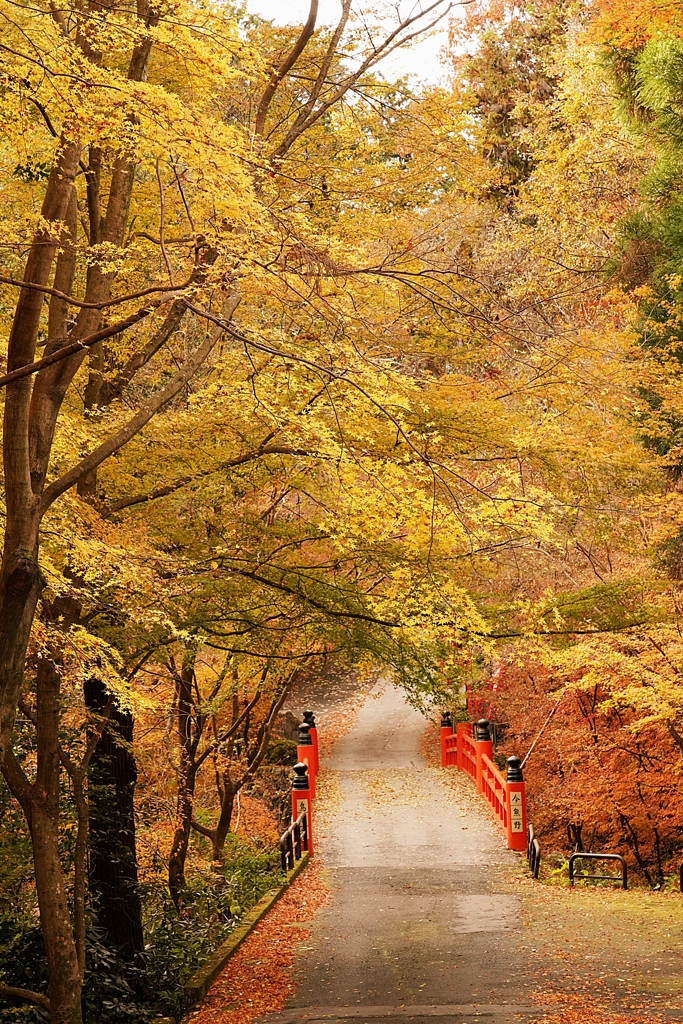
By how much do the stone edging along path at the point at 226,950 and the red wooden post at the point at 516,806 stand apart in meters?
3.47

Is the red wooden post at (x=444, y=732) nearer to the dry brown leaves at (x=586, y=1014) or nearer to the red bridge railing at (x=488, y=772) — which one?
the red bridge railing at (x=488, y=772)

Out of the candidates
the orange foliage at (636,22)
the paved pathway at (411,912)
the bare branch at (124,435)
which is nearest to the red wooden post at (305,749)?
the paved pathway at (411,912)

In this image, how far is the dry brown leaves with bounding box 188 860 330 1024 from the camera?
8.05 m

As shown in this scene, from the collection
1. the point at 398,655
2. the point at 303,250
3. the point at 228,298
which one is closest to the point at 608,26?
the point at 228,298

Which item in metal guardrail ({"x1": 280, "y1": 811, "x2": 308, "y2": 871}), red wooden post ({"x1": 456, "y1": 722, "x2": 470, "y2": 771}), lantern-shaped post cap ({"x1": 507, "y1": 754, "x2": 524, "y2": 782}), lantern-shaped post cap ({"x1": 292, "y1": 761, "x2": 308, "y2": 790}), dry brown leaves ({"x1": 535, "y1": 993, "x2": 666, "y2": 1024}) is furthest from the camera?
red wooden post ({"x1": 456, "y1": 722, "x2": 470, "y2": 771})

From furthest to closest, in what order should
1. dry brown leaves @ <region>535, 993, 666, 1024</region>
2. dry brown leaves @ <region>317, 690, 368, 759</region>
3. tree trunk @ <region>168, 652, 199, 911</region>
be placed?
dry brown leaves @ <region>317, 690, 368, 759</region> < tree trunk @ <region>168, 652, 199, 911</region> < dry brown leaves @ <region>535, 993, 666, 1024</region>

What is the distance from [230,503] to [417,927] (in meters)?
5.10

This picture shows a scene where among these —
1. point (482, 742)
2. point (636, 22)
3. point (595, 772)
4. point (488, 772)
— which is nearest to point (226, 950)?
point (595, 772)

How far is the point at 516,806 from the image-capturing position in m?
15.1

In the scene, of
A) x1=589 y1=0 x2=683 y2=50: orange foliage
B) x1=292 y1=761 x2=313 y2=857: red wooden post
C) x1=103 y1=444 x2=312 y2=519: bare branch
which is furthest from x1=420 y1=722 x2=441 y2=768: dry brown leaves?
x1=589 y1=0 x2=683 y2=50: orange foliage

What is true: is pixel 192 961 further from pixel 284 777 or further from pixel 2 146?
pixel 284 777

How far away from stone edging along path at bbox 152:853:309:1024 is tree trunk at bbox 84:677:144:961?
36.7 inches

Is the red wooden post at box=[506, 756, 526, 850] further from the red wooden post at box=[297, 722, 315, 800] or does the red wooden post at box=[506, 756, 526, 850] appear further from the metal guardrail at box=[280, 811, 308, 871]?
the red wooden post at box=[297, 722, 315, 800]

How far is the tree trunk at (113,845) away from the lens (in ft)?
32.4
